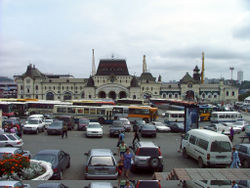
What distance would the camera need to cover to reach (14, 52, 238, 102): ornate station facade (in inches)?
3713

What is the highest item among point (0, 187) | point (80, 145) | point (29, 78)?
point (29, 78)

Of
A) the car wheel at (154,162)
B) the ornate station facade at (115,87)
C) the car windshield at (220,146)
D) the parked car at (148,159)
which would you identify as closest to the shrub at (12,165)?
the parked car at (148,159)

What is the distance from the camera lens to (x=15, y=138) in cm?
1645

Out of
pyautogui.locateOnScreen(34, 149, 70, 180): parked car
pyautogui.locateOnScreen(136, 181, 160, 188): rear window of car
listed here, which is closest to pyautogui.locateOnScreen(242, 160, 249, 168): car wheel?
pyautogui.locateOnScreen(136, 181, 160, 188): rear window of car

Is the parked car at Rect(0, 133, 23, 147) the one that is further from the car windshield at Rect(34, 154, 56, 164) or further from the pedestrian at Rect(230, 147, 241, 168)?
the pedestrian at Rect(230, 147, 241, 168)

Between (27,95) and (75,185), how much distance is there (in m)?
98.4

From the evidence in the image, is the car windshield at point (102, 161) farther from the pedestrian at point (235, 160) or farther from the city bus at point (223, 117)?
the city bus at point (223, 117)

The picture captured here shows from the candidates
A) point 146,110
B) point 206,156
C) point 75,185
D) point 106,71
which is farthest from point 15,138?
point 106,71

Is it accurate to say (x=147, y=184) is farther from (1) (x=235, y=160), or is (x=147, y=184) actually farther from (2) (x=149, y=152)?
(1) (x=235, y=160)

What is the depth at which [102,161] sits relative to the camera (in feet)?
35.2

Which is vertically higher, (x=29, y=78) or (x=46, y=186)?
(x=29, y=78)

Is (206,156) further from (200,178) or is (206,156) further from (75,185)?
(75,185)

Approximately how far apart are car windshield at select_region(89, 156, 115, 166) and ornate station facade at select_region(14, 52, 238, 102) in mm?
81595

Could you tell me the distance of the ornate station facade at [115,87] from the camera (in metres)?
94.3
